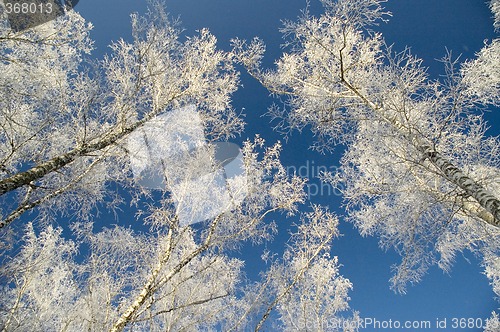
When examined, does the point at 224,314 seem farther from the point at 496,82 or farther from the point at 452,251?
the point at 496,82

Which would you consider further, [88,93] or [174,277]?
[174,277]

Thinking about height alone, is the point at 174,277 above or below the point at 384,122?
below

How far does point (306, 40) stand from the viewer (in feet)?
21.0

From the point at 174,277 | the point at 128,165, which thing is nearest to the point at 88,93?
the point at 128,165

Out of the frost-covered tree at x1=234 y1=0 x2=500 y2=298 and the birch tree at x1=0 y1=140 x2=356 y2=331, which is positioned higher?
the frost-covered tree at x1=234 y1=0 x2=500 y2=298

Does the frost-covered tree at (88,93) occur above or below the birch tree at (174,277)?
above

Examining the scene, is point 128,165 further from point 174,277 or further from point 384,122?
point 384,122

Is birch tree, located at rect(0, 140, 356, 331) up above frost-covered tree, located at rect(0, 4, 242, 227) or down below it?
below

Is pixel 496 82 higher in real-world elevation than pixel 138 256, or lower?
higher

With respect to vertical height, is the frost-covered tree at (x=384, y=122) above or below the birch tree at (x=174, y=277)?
above

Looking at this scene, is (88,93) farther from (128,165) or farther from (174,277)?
(174,277)

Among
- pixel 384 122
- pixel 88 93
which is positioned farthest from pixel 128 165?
pixel 384 122

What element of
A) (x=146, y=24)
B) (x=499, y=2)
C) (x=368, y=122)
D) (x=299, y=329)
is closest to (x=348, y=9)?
(x=368, y=122)

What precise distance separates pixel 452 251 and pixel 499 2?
5.61m
